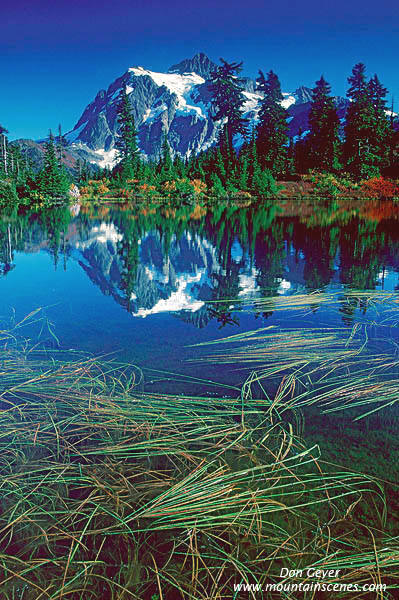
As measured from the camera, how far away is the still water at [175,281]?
538cm

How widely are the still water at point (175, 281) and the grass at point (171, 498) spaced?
2.59ft

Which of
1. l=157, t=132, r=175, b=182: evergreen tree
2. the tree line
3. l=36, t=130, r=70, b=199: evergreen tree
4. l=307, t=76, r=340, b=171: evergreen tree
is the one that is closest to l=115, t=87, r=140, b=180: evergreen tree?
the tree line

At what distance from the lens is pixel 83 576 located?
2.02 meters

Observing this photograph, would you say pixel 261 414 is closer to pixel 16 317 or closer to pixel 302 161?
pixel 16 317

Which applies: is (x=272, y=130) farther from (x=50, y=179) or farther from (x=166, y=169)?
(x=50, y=179)

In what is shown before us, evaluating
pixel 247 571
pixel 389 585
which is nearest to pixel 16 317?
pixel 247 571

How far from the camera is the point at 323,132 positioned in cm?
4766

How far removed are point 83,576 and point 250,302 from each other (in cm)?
549

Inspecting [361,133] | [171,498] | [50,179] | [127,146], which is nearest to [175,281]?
[171,498]

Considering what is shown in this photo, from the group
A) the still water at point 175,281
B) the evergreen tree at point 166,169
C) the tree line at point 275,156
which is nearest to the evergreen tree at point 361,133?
the tree line at point 275,156

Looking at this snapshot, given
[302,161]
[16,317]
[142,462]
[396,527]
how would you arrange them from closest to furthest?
[396,527]
[142,462]
[16,317]
[302,161]

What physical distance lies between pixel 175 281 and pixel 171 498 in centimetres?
682

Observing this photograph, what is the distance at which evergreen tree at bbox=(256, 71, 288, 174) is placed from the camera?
4981cm

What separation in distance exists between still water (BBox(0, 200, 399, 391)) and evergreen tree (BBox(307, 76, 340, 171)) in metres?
32.2
